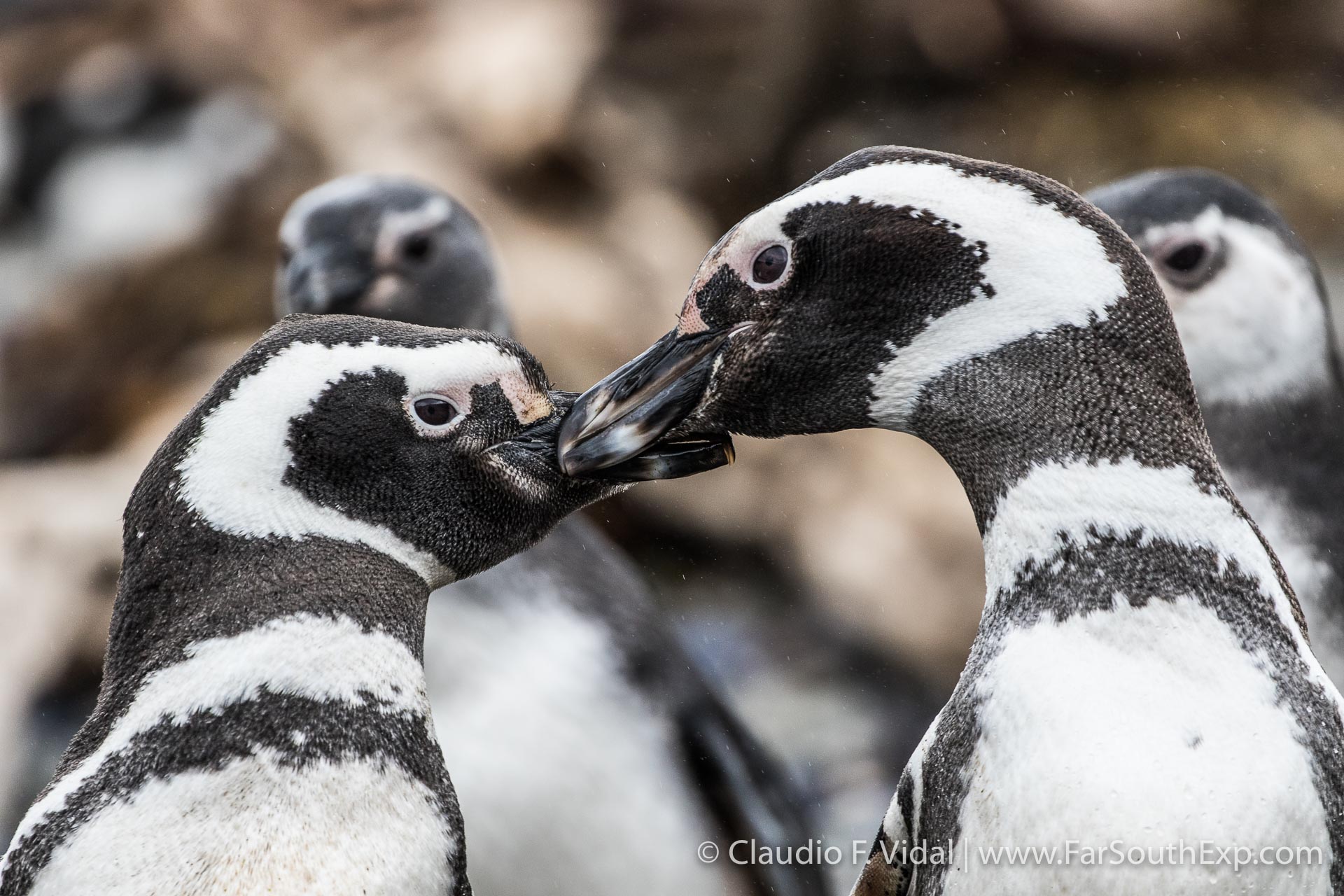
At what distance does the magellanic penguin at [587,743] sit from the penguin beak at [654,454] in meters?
0.95

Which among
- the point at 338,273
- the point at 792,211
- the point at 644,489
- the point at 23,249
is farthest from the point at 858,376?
the point at 23,249

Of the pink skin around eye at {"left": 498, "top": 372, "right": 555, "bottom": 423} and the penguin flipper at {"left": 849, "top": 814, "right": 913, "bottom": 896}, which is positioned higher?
the pink skin around eye at {"left": 498, "top": 372, "right": 555, "bottom": 423}

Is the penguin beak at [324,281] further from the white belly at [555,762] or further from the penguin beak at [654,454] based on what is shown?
the penguin beak at [654,454]

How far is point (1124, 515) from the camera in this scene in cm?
179

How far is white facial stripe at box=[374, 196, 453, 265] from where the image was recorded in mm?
4094

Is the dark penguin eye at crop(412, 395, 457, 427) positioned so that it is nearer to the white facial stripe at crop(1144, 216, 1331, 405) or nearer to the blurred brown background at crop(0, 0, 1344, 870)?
the white facial stripe at crop(1144, 216, 1331, 405)

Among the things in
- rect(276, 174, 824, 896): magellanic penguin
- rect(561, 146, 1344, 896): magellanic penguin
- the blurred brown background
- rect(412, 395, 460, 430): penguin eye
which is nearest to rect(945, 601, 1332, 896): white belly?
rect(561, 146, 1344, 896): magellanic penguin

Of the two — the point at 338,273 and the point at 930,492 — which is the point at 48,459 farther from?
the point at 930,492

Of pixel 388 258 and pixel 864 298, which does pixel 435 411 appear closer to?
pixel 864 298

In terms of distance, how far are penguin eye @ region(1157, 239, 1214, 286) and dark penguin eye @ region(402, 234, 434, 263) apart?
1.98 metres

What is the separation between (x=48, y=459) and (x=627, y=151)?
8.13 feet

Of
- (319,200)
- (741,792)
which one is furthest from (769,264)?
(319,200)

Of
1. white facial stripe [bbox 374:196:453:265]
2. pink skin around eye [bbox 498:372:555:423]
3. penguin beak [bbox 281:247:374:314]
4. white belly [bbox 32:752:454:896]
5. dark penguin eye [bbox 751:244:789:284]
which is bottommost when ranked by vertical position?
penguin beak [bbox 281:247:374:314]

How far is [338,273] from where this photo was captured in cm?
398
